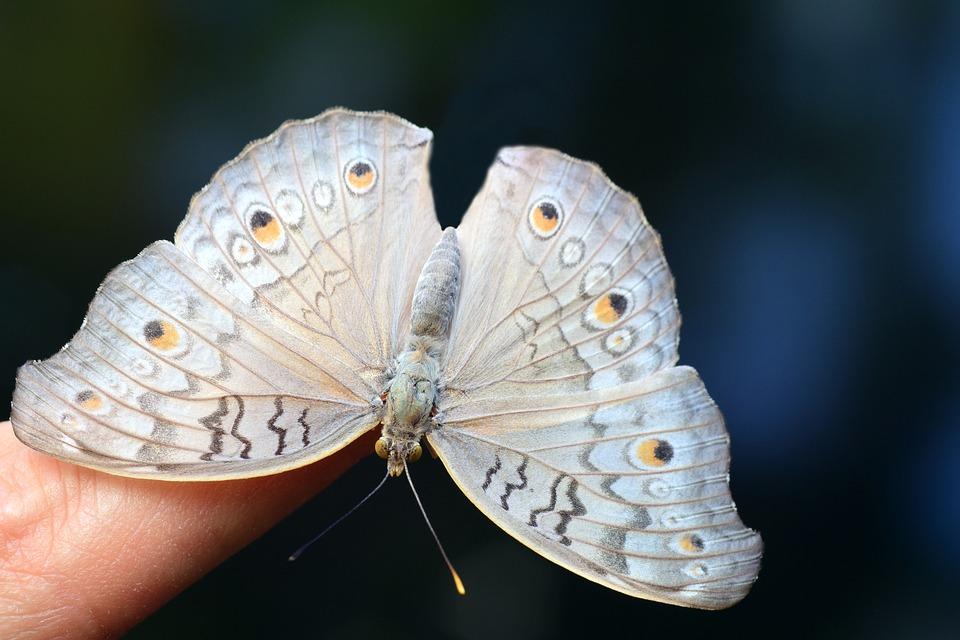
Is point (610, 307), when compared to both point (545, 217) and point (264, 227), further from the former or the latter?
point (264, 227)

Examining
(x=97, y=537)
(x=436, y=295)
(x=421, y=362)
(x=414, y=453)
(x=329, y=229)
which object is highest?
(x=329, y=229)

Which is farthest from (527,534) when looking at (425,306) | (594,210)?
(594,210)

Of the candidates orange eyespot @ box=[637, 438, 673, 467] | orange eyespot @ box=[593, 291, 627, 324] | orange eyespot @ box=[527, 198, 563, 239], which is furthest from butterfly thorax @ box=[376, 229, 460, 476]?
orange eyespot @ box=[637, 438, 673, 467]

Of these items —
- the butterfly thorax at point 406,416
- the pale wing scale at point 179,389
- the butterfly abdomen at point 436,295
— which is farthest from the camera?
the butterfly abdomen at point 436,295

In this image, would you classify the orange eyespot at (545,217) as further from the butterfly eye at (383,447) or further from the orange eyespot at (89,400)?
the orange eyespot at (89,400)

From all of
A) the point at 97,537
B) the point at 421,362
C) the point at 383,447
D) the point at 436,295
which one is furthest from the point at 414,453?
the point at 97,537

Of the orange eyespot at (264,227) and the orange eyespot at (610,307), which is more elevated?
the orange eyespot at (264,227)

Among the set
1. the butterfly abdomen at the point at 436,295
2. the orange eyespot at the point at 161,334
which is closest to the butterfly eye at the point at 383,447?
the butterfly abdomen at the point at 436,295

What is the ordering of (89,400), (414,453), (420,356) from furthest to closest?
(420,356) → (414,453) → (89,400)
